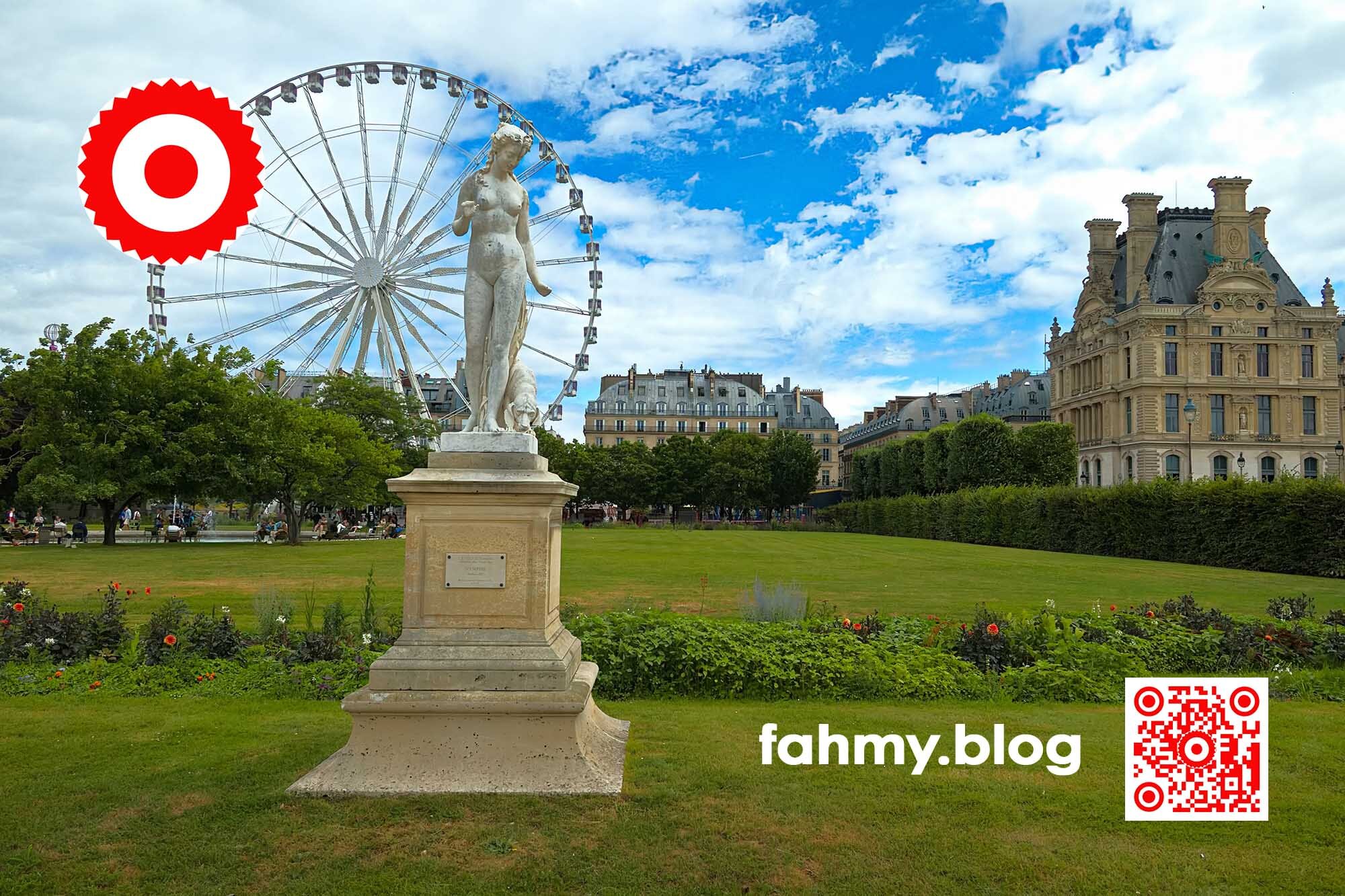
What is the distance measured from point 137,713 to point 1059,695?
8.07 meters

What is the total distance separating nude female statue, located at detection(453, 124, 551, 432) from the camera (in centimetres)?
669

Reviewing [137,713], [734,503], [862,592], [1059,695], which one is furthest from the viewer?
[734,503]

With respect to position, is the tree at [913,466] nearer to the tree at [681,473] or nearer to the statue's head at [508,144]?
the tree at [681,473]

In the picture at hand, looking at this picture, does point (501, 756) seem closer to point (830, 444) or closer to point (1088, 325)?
point (1088, 325)

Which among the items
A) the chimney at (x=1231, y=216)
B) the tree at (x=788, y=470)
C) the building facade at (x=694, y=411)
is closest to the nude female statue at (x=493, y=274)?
the tree at (x=788, y=470)

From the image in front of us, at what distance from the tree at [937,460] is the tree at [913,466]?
1.62m

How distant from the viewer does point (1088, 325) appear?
8719cm

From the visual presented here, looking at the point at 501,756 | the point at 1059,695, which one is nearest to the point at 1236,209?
the point at 1059,695

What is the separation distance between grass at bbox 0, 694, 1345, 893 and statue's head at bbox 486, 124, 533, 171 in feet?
14.3

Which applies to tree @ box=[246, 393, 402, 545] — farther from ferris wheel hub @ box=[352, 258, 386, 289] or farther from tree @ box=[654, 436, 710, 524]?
tree @ box=[654, 436, 710, 524]

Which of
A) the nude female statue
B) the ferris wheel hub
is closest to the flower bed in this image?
the nude female statue

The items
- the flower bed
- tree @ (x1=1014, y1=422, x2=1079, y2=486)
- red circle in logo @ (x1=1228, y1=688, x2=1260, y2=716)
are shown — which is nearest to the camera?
red circle in logo @ (x1=1228, y1=688, x2=1260, y2=716)

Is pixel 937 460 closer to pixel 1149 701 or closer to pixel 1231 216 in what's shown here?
pixel 1231 216

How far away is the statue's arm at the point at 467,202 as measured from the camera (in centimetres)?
676
